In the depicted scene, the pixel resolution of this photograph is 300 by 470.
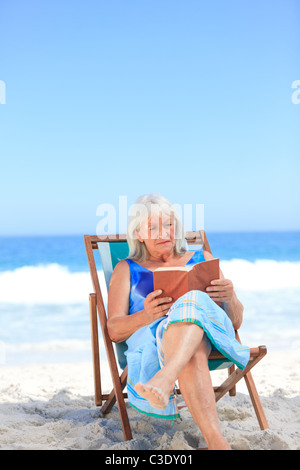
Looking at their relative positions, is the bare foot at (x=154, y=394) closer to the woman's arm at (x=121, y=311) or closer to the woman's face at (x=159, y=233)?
the woman's arm at (x=121, y=311)

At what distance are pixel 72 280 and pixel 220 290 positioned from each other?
9.94 metres

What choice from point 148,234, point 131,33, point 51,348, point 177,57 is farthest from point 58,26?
point 148,234

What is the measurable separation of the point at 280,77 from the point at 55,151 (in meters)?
7.40

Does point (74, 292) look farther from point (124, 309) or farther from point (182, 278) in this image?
point (182, 278)

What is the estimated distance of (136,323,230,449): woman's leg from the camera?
5.52 feet

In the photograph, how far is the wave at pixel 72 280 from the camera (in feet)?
30.6

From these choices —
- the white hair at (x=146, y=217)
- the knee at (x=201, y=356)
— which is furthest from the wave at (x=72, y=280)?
the knee at (x=201, y=356)

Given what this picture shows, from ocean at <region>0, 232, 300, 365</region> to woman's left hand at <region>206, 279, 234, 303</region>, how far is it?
2.77 meters

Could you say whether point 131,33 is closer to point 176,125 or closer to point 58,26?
point 58,26

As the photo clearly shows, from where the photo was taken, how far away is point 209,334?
6.31 feet

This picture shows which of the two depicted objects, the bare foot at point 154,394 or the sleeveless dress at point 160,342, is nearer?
the bare foot at point 154,394

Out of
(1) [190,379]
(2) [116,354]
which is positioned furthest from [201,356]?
(2) [116,354]

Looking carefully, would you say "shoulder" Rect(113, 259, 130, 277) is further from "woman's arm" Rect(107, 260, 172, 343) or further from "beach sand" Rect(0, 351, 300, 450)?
"beach sand" Rect(0, 351, 300, 450)

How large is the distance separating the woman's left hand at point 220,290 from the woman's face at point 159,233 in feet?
1.60
